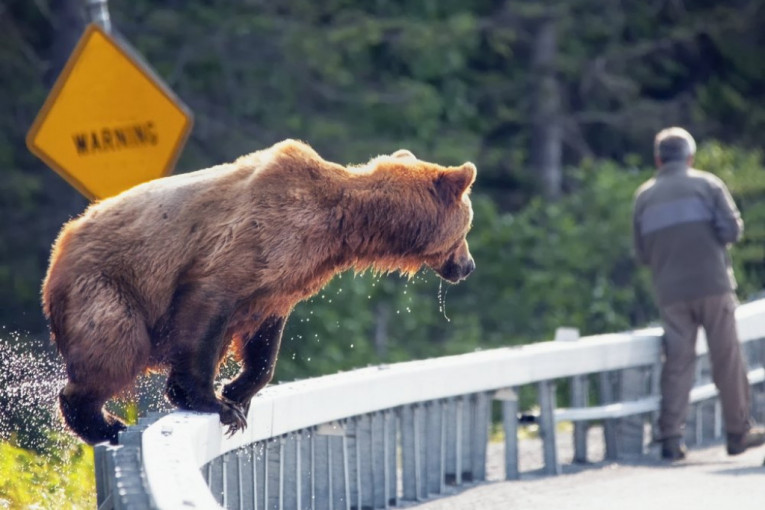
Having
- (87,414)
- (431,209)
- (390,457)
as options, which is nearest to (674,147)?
(431,209)

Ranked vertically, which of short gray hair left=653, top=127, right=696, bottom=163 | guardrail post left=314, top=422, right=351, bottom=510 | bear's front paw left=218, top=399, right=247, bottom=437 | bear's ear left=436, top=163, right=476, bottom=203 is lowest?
guardrail post left=314, top=422, right=351, bottom=510

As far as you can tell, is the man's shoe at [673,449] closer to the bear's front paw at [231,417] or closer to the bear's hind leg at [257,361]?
the bear's hind leg at [257,361]

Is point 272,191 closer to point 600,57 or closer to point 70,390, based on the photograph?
point 70,390

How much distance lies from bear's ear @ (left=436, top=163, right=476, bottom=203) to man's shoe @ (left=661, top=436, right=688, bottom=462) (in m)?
2.73

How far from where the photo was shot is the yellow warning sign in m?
9.89

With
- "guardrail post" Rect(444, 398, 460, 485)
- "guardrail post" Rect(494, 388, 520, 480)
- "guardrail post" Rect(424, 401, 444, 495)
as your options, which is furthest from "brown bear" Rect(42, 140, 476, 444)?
"guardrail post" Rect(494, 388, 520, 480)

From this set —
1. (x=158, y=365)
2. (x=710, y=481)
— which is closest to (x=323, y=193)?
(x=158, y=365)

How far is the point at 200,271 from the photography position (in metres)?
7.19

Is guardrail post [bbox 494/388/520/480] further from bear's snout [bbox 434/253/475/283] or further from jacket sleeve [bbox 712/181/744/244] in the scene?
jacket sleeve [bbox 712/181/744/244]

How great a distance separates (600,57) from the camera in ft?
71.9

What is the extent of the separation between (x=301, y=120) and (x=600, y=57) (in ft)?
16.0

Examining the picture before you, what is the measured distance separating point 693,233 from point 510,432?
196 centimetres

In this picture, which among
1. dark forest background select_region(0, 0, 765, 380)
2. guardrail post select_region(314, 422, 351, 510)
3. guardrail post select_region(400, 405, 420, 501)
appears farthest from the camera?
dark forest background select_region(0, 0, 765, 380)

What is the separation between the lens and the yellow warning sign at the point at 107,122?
32.4 feet
